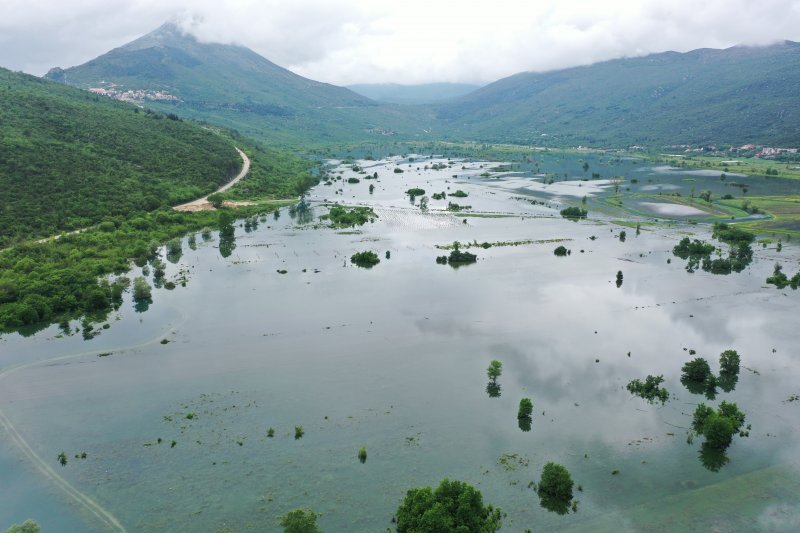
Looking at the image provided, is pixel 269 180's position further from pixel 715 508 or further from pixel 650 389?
pixel 715 508

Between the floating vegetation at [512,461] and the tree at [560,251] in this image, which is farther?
the tree at [560,251]

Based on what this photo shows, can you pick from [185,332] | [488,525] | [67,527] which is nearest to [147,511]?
[67,527]

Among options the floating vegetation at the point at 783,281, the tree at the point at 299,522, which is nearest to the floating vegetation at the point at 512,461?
the tree at the point at 299,522

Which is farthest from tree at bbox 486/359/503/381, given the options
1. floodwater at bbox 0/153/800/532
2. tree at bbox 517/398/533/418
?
tree at bbox 517/398/533/418

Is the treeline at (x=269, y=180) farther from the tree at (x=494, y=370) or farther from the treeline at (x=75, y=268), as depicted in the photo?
the tree at (x=494, y=370)

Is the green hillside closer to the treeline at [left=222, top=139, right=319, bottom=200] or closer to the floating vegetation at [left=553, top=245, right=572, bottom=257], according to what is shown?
the treeline at [left=222, top=139, right=319, bottom=200]

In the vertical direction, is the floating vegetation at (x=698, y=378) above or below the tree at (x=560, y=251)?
below

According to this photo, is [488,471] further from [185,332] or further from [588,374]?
[185,332]

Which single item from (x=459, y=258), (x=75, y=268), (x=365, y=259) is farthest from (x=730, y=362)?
(x=75, y=268)
